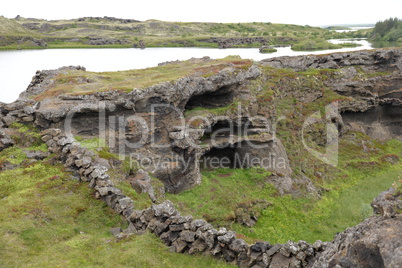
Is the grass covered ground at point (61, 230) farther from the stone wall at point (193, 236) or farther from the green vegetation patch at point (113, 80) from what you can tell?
the green vegetation patch at point (113, 80)

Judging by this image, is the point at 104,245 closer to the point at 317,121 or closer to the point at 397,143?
the point at 317,121

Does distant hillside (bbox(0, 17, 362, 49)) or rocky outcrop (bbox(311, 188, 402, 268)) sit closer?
rocky outcrop (bbox(311, 188, 402, 268))

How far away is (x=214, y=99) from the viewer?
1577 inches

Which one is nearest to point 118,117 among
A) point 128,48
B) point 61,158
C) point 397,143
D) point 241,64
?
point 61,158

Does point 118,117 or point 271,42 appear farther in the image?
point 271,42

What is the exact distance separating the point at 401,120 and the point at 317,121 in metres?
23.0

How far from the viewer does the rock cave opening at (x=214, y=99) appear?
39156 mm

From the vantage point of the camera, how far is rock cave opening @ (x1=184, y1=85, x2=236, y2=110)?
128 feet

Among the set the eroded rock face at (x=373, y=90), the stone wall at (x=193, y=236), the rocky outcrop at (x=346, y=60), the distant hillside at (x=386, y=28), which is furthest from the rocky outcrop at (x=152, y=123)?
the distant hillside at (x=386, y=28)

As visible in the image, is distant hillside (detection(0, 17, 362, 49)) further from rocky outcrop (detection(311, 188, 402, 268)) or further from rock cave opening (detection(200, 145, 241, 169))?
rocky outcrop (detection(311, 188, 402, 268))

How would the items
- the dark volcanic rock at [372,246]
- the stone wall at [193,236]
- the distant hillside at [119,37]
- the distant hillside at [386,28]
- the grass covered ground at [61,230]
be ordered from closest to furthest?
the dark volcanic rock at [372,246], the grass covered ground at [61,230], the stone wall at [193,236], the distant hillside at [119,37], the distant hillside at [386,28]

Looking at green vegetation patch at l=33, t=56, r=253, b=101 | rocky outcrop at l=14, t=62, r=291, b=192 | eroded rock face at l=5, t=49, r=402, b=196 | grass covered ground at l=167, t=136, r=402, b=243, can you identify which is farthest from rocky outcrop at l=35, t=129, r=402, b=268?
green vegetation patch at l=33, t=56, r=253, b=101

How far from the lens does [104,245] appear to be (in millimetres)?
15031

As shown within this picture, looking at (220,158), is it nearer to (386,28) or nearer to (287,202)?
(287,202)
